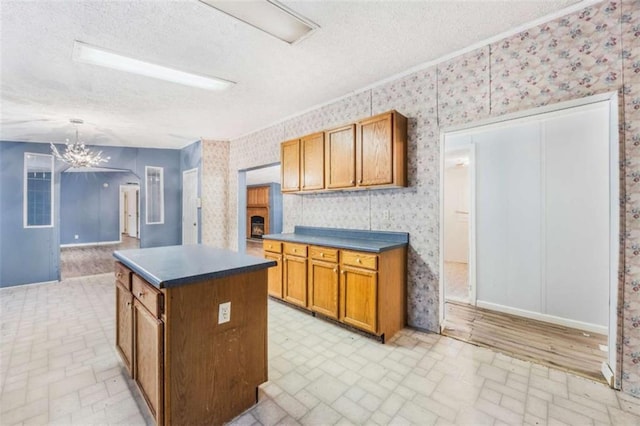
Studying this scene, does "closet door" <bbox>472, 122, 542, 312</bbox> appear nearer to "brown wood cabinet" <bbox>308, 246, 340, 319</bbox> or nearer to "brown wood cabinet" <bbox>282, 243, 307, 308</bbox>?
"brown wood cabinet" <bbox>308, 246, 340, 319</bbox>

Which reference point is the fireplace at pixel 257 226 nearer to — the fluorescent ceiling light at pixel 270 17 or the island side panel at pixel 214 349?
the fluorescent ceiling light at pixel 270 17

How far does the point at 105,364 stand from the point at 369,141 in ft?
10.1

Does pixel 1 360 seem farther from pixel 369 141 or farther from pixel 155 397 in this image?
pixel 369 141

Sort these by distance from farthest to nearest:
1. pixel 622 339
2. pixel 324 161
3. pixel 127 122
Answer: pixel 127 122 → pixel 324 161 → pixel 622 339

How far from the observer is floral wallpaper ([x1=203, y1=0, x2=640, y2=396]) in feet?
6.23

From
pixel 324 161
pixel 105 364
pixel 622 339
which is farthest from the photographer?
pixel 324 161

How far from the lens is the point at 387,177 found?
2.86m

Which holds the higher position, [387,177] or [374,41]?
[374,41]

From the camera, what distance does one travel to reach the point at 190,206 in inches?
243

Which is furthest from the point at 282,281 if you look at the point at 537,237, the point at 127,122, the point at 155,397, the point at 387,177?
the point at 127,122

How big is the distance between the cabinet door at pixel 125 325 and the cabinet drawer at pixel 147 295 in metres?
0.16

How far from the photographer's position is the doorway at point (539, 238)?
8.91ft

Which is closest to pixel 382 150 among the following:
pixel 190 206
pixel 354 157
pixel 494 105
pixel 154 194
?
pixel 354 157

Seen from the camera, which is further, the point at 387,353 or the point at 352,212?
the point at 352,212
